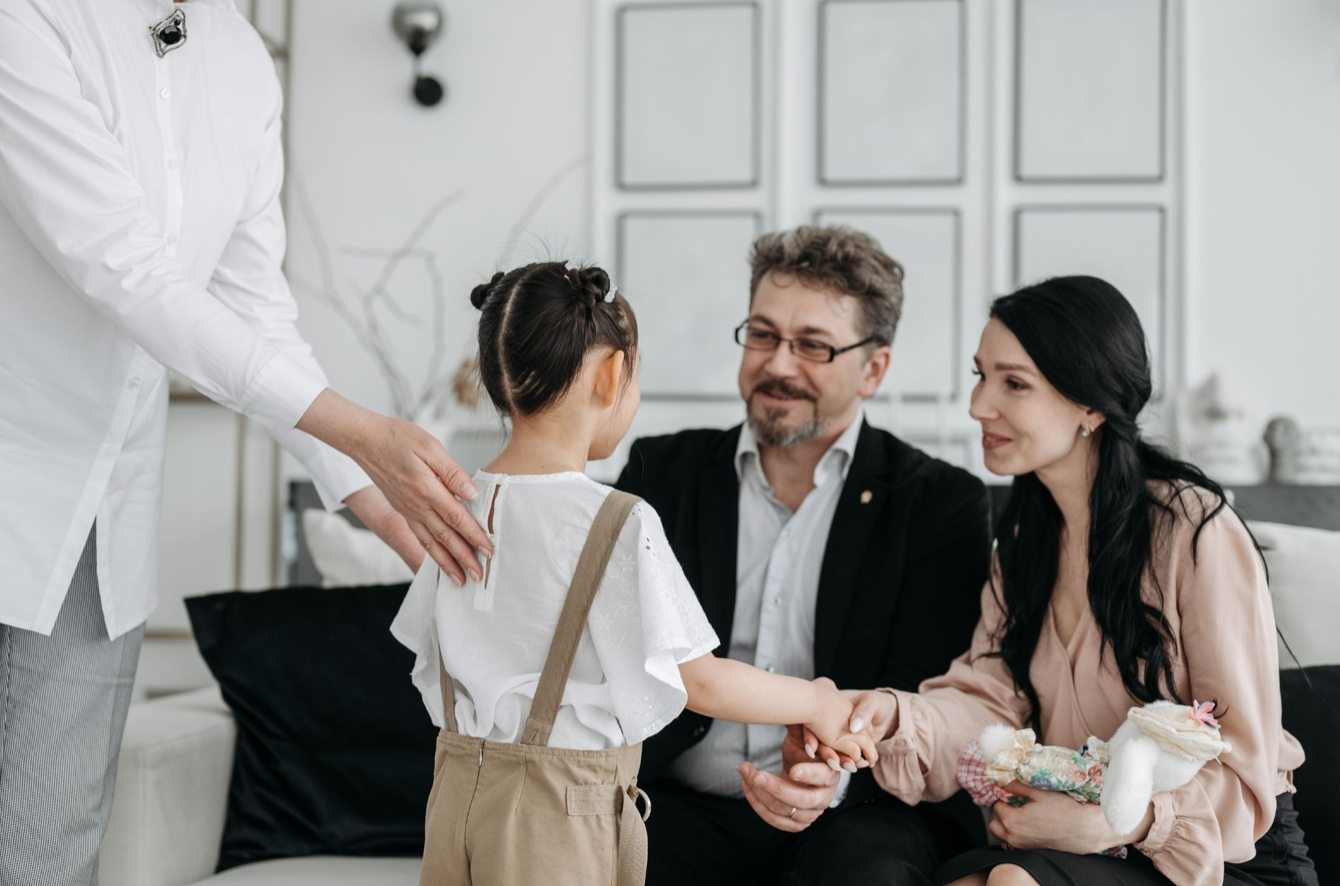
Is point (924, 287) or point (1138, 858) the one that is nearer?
point (1138, 858)

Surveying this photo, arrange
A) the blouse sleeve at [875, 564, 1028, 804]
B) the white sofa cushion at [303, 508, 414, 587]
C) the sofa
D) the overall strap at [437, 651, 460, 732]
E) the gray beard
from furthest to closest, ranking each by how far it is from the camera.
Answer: the white sofa cushion at [303, 508, 414, 587], the gray beard, the sofa, the blouse sleeve at [875, 564, 1028, 804], the overall strap at [437, 651, 460, 732]

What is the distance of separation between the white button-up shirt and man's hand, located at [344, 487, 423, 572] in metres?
0.29

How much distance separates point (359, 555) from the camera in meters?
2.47

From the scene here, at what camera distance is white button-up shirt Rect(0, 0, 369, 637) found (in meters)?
1.29

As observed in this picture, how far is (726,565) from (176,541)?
2.22 metres

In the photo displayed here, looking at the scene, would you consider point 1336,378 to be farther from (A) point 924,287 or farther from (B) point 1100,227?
(A) point 924,287

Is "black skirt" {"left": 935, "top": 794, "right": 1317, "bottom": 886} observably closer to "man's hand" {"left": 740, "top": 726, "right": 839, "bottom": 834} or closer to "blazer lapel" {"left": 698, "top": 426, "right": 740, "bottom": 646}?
"man's hand" {"left": 740, "top": 726, "right": 839, "bottom": 834}

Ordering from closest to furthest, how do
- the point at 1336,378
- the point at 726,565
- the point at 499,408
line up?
the point at 499,408
the point at 726,565
the point at 1336,378

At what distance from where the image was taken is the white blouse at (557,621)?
1.26 metres

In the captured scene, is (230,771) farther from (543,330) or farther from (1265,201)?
(1265,201)

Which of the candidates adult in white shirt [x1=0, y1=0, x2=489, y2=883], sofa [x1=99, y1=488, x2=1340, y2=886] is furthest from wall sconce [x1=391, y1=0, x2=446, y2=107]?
sofa [x1=99, y1=488, x2=1340, y2=886]

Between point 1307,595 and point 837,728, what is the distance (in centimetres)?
100

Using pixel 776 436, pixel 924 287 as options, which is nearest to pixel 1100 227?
pixel 924 287

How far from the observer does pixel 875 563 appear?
1915mm
